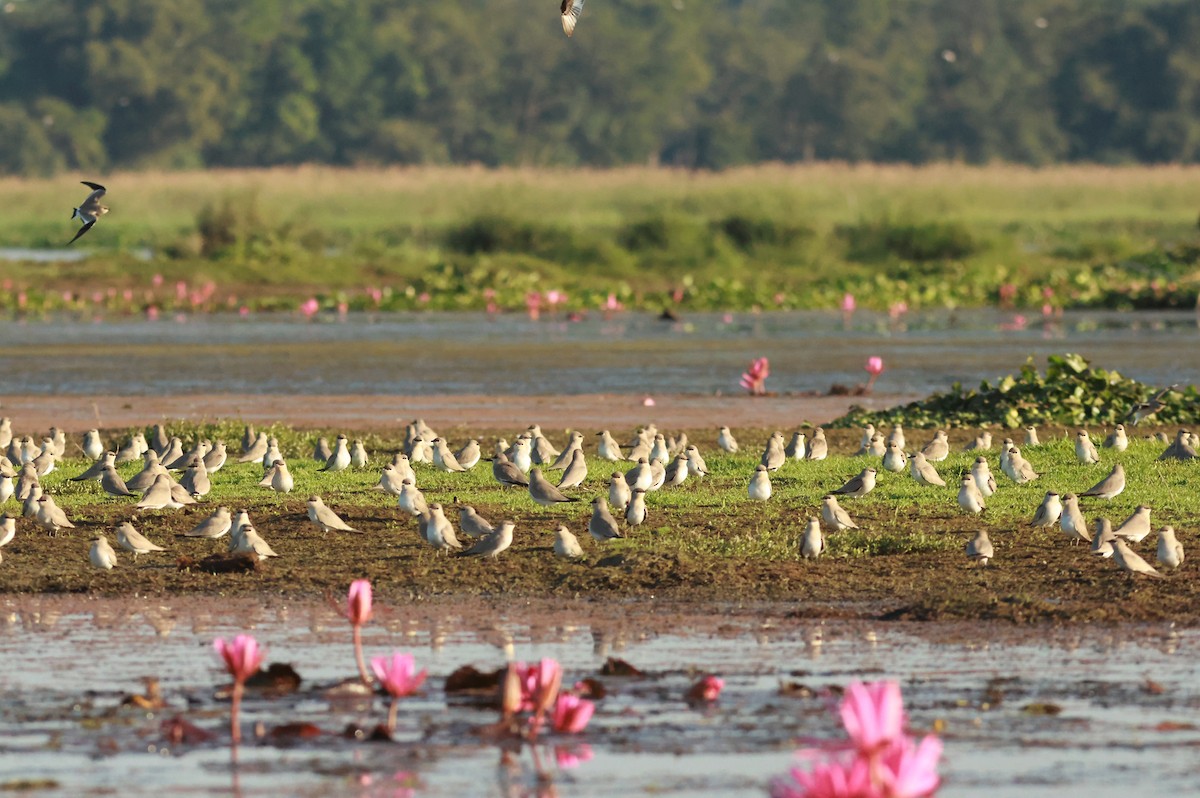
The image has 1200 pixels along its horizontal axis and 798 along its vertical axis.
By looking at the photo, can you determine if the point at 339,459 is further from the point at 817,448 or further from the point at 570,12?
the point at 570,12

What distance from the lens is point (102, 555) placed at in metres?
11.7

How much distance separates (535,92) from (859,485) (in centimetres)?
8742

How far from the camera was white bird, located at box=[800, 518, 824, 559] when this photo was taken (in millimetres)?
11898

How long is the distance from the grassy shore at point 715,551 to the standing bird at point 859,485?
0.08m

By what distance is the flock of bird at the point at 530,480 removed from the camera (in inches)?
473

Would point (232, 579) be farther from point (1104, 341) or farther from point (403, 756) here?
point (1104, 341)

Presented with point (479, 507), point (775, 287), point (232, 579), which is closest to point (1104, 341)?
point (775, 287)

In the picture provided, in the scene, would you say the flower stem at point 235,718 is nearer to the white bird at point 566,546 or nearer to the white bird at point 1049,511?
the white bird at point 566,546

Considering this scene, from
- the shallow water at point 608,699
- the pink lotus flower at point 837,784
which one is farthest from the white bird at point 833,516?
the pink lotus flower at point 837,784

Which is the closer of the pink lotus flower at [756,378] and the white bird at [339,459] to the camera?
the white bird at [339,459]

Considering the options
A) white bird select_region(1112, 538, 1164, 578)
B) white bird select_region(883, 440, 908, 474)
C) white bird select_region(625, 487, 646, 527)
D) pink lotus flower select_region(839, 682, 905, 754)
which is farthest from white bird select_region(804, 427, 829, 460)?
pink lotus flower select_region(839, 682, 905, 754)

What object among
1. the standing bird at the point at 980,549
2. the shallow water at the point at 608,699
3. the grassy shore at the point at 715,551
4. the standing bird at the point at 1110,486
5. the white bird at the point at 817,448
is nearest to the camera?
the shallow water at the point at 608,699

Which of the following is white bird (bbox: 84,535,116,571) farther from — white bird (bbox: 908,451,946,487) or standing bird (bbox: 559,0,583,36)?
white bird (bbox: 908,451,946,487)

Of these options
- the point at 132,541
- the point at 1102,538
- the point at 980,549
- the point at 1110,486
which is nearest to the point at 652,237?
the point at 1110,486
